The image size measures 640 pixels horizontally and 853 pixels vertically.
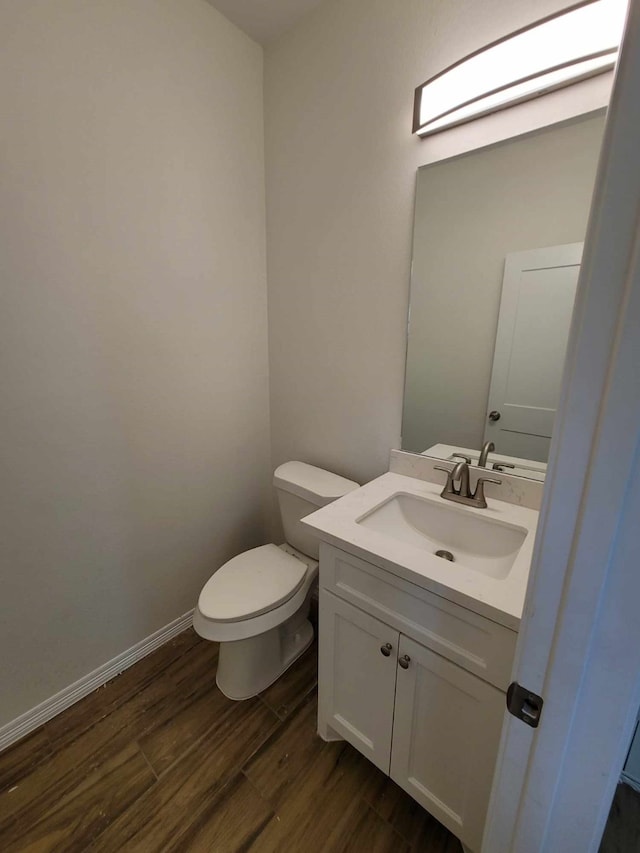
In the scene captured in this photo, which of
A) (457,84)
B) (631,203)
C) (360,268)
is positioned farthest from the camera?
(360,268)

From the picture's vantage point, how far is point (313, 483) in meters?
1.54

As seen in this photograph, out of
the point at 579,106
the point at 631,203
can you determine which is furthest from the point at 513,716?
the point at 579,106

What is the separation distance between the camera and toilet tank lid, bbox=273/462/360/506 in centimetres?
147

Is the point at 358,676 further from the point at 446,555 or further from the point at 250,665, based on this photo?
the point at 250,665

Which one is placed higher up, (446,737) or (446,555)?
(446,555)

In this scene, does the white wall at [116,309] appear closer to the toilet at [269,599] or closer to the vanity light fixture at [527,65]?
the toilet at [269,599]

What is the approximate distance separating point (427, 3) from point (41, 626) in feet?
7.95

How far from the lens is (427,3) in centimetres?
110

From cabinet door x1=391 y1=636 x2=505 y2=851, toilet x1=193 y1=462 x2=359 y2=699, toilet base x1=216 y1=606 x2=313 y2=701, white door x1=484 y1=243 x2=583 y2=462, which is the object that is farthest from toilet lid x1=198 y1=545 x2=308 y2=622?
white door x1=484 y1=243 x2=583 y2=462

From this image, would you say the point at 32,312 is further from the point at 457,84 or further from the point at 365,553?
the point at 457,84

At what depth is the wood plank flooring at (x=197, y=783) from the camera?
3.31 ft

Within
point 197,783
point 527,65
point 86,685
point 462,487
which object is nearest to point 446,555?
point 462,487

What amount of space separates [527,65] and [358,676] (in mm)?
1744

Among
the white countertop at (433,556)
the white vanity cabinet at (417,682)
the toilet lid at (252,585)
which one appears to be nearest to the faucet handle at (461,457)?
the white countertop at (433,556)
